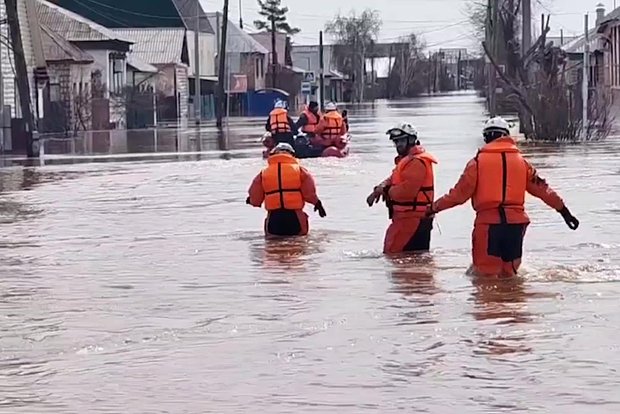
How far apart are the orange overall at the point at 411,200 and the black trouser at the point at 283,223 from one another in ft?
6.68

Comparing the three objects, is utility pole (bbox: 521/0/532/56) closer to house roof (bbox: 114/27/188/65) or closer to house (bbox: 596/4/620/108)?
house (bbox: 596/4/620/108)

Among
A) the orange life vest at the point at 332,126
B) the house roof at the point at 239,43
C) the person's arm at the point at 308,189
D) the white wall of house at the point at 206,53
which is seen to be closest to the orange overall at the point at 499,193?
the person's arm at the point at 308,189

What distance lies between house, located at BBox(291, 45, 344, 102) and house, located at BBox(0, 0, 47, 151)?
90183 mm

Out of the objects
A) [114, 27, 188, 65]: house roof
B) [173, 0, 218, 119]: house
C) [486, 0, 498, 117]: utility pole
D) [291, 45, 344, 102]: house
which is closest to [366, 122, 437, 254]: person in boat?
[486, 0, 498, 117]: utility pole

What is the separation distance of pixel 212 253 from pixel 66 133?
4209cm

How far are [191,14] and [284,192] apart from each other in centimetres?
9490

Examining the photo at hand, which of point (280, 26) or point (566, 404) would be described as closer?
point (566, 404)

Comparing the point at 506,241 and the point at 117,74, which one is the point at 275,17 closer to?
the point at 117,74

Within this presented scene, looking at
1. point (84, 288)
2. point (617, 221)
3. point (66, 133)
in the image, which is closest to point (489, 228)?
point (84, 288)

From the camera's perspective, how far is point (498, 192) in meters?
11.9

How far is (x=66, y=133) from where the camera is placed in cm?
5659

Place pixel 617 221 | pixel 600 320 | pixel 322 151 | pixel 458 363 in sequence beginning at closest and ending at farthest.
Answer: pixel 458 363 < pixel 600 320 < pixel 617 221 < pixel 322 151

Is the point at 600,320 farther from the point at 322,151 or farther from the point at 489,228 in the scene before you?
the point at 322,151

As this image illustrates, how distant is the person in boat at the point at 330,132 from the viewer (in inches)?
1288
